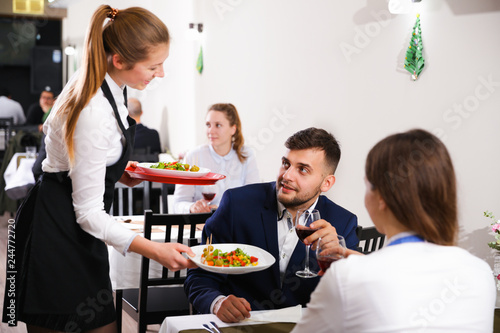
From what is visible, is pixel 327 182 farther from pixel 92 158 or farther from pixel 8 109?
pixel 8 109

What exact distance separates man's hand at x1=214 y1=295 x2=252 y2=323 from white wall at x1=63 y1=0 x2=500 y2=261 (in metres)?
1.67

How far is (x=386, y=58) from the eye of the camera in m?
3.36

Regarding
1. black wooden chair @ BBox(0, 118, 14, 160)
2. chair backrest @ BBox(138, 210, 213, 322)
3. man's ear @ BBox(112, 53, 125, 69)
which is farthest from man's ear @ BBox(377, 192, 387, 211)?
black wooden chair @ BBox(0, 118, 14, 160)

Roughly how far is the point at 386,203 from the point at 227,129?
3013 millimetres

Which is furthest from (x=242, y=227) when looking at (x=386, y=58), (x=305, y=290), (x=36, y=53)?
(x=36, y=53)

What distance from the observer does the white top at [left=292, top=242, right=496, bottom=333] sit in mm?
1032

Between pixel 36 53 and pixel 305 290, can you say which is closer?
pixel 305 290

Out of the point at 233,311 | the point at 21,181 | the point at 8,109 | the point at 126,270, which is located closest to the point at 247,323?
the point at 233,311

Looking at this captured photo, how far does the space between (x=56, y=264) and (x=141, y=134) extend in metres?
5.19

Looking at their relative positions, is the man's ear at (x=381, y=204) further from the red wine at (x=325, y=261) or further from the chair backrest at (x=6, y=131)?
the chair backrest at (x=6, y=131)

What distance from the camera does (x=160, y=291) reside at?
3.09 m

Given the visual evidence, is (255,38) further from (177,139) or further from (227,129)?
(177,139)

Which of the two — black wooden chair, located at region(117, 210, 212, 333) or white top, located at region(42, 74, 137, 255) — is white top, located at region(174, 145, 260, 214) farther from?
white top, located at region(42, 74, 137, 255)

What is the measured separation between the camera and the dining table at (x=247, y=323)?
4.79 feet
